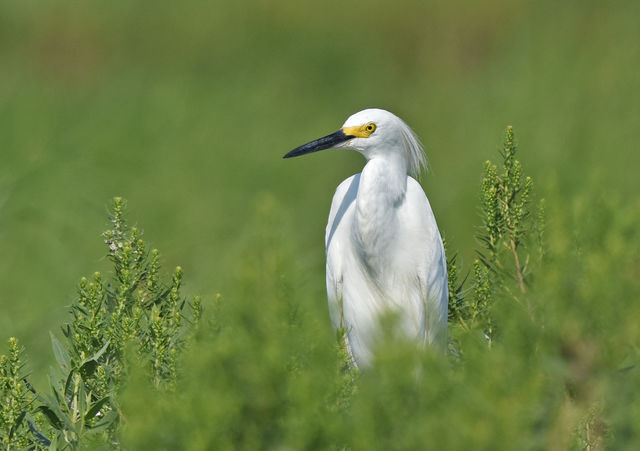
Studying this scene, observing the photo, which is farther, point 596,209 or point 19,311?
point 19,311

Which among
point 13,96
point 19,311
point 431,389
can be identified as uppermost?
point 13,96

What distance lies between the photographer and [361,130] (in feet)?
8.40

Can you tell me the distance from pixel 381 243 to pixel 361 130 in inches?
12.1

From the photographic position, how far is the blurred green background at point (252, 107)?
6.36 m

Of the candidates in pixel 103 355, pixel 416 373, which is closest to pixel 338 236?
pixel 103 355

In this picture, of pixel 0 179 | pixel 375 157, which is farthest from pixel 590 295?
pixel 0 179

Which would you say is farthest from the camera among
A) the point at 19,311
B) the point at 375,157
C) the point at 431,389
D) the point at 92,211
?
the point at 92,211

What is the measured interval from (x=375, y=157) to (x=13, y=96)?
5.60m

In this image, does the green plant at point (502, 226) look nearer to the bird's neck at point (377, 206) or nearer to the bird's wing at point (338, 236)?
the bird's neck at point (377, 206)

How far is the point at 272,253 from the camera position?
1.17m

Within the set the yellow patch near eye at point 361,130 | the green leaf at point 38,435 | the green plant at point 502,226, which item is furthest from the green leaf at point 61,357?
the yellow patch near eye at point 361,130

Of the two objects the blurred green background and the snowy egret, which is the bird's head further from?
the blurred green background

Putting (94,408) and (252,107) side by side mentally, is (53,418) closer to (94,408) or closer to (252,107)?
(94,408)

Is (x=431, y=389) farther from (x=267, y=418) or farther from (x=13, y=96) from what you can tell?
(x=13, y=96)
